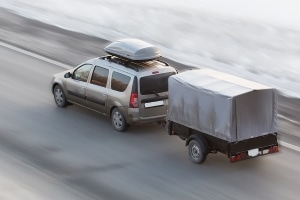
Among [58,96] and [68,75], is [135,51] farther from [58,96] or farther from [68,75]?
[58,96]

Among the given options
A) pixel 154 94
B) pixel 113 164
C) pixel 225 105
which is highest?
pixel 225 105

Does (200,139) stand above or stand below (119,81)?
below

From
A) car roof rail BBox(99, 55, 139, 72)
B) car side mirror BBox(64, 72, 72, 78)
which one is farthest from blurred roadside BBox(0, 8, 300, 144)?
car roof rail BBox(99, 55, 139, 72)

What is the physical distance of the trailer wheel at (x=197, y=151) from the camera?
51.7ft

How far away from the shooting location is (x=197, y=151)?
15.9m

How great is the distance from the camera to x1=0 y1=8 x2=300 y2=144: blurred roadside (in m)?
23.9

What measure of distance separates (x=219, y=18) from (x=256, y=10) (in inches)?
109

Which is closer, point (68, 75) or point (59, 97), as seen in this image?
point (68, 75)

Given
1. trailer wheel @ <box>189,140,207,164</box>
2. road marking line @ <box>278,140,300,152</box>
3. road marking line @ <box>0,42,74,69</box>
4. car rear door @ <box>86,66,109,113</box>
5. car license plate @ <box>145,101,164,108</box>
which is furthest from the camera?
road marking line @ <box>0,42,74,69</box>

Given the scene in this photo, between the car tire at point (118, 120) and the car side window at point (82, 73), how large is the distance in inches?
51.2

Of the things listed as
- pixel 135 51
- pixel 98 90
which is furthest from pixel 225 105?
pixel 98 90

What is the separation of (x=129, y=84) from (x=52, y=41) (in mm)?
9050

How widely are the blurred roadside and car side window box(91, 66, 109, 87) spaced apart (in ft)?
16.4

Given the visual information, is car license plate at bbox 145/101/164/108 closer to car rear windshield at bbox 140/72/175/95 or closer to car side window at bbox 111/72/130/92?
car rear windshield at bbox 140/72/175/95
